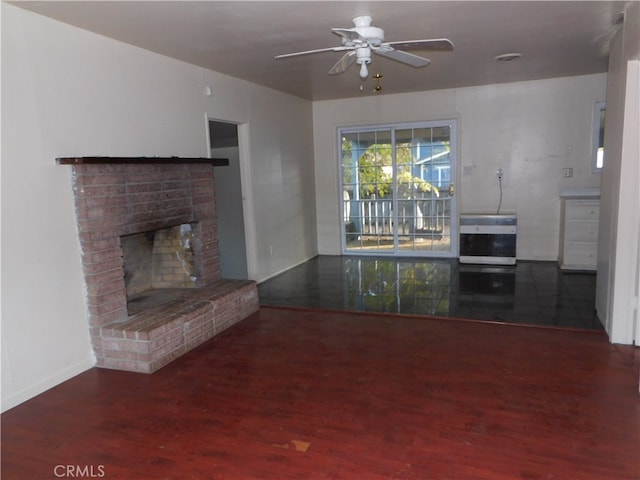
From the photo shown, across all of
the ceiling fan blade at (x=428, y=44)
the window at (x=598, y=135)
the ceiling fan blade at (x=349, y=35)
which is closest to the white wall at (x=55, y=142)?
the ceiling fan blade at (x=349, y=35)

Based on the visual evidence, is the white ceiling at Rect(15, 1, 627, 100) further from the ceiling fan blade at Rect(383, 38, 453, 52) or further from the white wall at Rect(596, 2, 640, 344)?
the white wall at Rect(596, 2, 640, 344)

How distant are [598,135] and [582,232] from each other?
4.41 feet

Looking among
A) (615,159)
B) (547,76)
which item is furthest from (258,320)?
(547,76)

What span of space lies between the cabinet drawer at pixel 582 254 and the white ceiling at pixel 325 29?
2.11m

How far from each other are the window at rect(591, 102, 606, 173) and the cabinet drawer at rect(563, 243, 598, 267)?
1.09 meters

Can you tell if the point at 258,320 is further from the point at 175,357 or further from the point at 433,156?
the point at 433,156

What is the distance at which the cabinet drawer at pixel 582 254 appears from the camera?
18.2 ft

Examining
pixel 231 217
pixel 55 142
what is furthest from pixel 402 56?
pixel 231 217

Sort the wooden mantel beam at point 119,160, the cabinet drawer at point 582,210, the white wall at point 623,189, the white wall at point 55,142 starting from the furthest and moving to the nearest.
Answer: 1. the cabinet drawer at point 582,210
2. the white wall at point 623,189
3. the wooden mantel beam at point 119,160
4. the white wall at point 55,142

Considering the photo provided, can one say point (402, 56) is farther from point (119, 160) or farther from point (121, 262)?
point (121, 262)

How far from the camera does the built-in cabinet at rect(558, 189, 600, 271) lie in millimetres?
5480

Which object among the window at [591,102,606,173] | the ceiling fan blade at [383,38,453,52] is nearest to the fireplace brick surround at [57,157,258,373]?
the ceiling fan blade at [383,38,453,52]

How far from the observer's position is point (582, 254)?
558 centimetres

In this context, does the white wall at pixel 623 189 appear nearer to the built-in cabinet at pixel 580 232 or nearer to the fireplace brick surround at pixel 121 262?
the built-in cabinet at pixel 580 232
